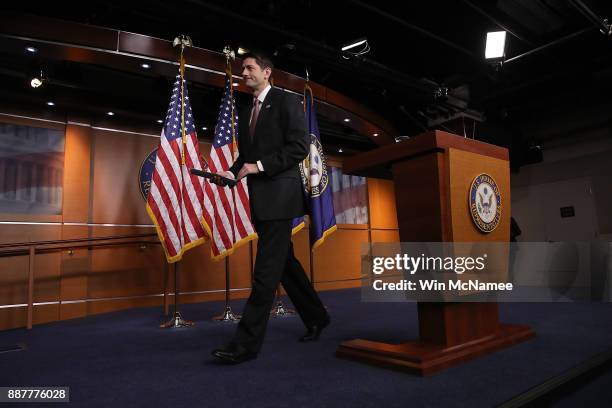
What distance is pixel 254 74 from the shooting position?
6.07ft

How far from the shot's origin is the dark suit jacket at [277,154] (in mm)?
1707

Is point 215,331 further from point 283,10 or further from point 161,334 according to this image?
point 283,10

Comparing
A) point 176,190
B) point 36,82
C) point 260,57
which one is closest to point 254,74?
point 260,57

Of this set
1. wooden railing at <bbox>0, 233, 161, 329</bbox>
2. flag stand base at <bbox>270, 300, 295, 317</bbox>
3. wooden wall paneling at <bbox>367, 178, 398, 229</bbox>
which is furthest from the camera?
wooden wall paneling at <bbox>367, 178, 398, 229</bbox>

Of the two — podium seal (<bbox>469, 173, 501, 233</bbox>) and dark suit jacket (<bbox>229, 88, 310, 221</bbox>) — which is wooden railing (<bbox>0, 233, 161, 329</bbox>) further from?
podium seal (<bbox>469, 173, 501, 233</bbox>)

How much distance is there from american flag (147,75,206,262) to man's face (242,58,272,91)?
62.5 inches

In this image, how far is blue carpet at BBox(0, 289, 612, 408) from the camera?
3.96 ft

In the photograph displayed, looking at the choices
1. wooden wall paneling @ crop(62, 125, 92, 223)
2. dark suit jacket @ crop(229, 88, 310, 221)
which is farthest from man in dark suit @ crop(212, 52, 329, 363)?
wooden wall paneling @ crop(62, 125, 92, 223)

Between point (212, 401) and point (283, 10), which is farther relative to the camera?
point (283, 10)

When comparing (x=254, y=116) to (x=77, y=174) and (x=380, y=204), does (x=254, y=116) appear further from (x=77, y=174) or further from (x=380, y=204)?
(x=380, y=204)

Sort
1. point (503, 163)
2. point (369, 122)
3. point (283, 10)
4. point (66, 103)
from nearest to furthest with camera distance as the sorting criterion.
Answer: point (503, 163) < point (283, 10) < point (66, 103) < point (369, 122)

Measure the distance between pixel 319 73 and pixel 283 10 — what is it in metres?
1.36

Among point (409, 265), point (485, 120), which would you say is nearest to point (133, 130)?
point (409, 265)

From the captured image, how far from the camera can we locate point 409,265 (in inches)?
64.2
